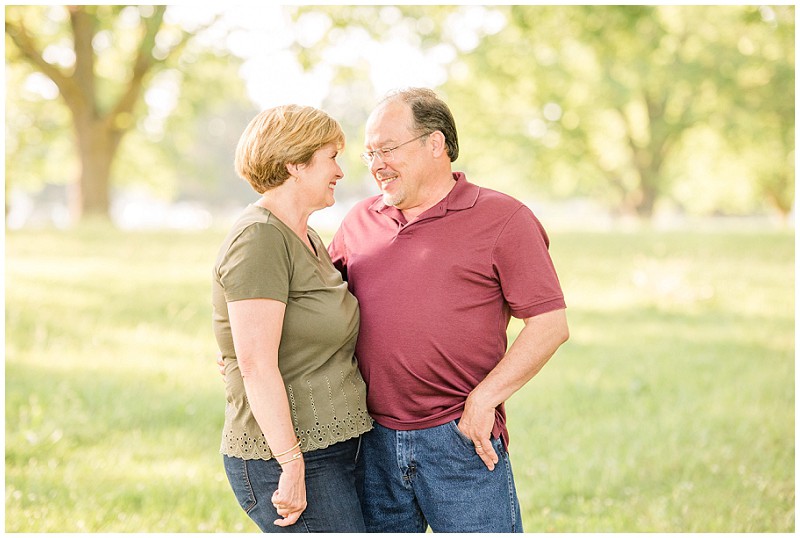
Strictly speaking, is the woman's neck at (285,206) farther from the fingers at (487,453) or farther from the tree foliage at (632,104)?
the tree foliage at (632,104)

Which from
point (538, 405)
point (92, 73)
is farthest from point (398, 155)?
point (92, 73)

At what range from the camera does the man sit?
2998 mm

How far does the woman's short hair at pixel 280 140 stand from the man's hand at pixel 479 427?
1036 mm

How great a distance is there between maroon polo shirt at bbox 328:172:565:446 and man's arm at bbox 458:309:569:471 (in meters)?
0.05

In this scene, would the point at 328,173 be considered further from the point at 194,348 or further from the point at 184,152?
the point at 184,152

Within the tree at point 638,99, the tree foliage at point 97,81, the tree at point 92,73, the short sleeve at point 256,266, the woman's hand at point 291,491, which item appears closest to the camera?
the short sleeve at point 256,266

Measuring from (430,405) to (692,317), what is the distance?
8.03 meters

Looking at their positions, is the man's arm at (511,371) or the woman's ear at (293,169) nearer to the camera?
A: the woman's ear at (293,169)

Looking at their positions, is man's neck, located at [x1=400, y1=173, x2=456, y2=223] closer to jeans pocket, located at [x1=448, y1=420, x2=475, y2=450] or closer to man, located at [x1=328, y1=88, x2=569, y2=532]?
man, located at [x1=328, y1=88, x2=569, y2=532]

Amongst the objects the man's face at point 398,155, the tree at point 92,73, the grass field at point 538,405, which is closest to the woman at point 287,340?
the man's face at point 398,155

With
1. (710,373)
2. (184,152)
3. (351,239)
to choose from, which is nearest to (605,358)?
(710,373)

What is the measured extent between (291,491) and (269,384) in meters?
0.37

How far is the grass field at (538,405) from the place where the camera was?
504cm

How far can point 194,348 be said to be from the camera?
789 cm
